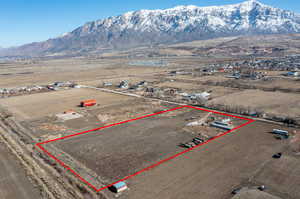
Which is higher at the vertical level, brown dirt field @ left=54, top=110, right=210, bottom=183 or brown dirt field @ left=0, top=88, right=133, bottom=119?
brown dirt field @ left=0, top=88, right=133, bottom=119

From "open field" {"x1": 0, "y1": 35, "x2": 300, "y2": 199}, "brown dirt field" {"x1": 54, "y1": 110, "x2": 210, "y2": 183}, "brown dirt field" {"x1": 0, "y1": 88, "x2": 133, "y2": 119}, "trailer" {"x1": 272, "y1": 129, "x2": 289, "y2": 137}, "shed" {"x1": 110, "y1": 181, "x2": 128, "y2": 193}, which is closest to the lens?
"shed" {"x1": 110, "y1": 181, "x2": 128, "y2": 193}

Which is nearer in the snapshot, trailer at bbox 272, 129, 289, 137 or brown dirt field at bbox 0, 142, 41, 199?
brown dirt field at bbox 0, 142, 41, 199

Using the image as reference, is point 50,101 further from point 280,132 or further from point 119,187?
point 280,132

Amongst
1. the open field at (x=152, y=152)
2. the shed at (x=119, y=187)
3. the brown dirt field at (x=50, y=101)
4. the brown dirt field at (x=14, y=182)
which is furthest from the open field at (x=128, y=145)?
the brown dirt field at (x=50, y=101)

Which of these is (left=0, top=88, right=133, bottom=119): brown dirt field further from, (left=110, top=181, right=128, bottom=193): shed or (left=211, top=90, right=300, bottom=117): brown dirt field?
(left=110, top=181, right=128, bottom=193): shed

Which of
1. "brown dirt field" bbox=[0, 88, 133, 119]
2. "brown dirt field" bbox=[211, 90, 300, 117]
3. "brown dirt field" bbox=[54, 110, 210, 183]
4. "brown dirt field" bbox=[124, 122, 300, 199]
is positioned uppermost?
"brown dirt field" bbox=[0, 88, 133, 119]

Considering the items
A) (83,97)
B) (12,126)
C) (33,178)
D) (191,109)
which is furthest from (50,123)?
(191,109)

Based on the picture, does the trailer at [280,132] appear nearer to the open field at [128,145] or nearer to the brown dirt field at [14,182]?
the open field at [128,145]

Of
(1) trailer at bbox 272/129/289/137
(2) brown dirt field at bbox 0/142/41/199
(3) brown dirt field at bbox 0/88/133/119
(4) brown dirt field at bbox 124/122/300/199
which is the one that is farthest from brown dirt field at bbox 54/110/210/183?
(3) brown dirt field at bbox 0/88/133/119
